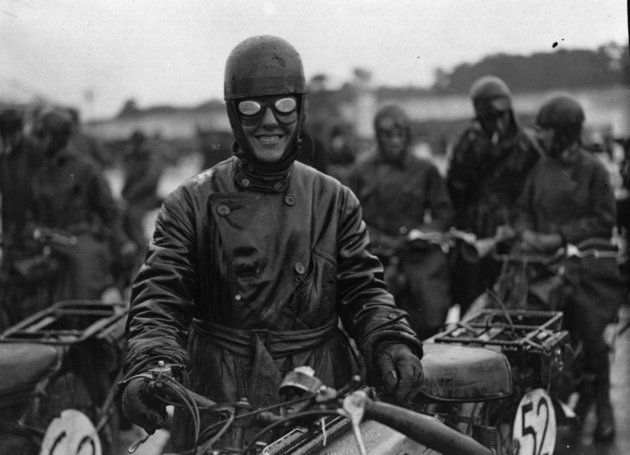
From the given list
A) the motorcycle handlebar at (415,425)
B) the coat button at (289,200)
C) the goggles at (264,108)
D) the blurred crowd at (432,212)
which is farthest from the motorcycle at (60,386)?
the motorcycle handlebar at (415,425)

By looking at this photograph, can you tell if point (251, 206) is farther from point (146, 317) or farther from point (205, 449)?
point (205, 449)

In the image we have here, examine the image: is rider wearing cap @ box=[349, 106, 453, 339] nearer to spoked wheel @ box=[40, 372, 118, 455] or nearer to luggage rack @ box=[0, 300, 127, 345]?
luggage rack @ box=[0, 300, 127, 345]

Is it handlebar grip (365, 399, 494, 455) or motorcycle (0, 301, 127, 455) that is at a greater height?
handlebar grip (365, 399, 494, 455)

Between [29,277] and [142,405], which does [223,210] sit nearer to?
[142,405]

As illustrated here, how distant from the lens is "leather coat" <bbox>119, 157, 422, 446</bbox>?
10.9ft

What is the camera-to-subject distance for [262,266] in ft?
11.2

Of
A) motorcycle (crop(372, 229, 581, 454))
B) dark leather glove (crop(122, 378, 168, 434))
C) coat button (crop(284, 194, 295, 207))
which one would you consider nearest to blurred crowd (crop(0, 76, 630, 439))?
motorcycle (crop(372, 229, 581, 454))

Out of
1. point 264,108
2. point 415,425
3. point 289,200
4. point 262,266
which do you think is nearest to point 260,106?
point 264,108

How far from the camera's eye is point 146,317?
3.13m

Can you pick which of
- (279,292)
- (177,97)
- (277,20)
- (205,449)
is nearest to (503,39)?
(277,20)

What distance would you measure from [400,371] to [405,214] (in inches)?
186

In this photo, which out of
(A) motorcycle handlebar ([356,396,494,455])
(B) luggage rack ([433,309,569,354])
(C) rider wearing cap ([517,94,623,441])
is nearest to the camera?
(A) motorcycle handlebar ([356,396,494,455])

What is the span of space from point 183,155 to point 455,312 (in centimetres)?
513

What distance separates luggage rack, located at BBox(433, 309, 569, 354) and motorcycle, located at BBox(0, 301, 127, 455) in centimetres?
171
